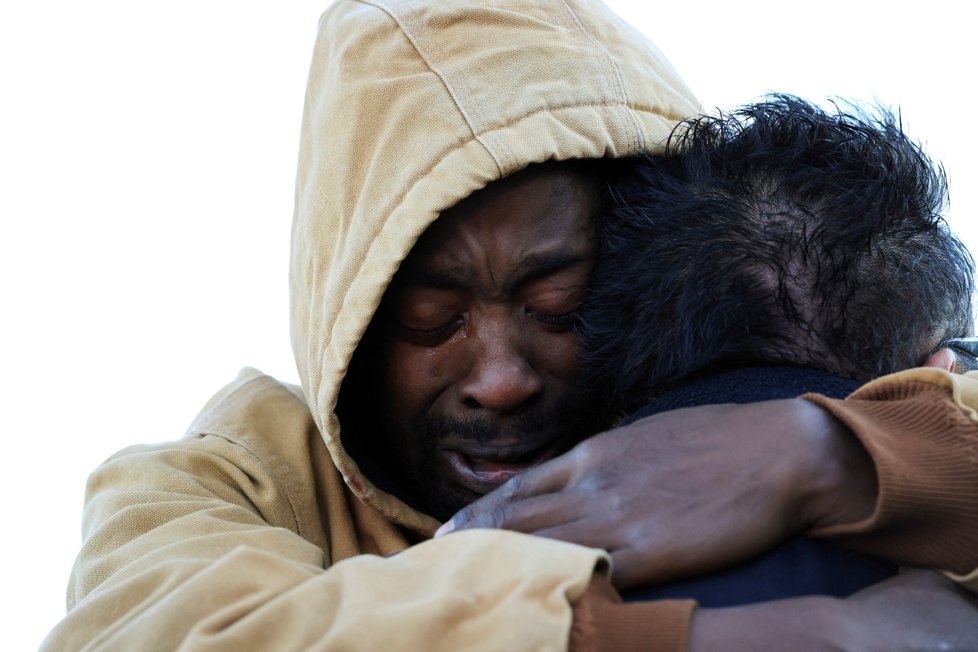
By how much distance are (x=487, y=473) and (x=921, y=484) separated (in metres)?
0.84

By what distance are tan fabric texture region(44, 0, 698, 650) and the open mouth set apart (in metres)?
0.19

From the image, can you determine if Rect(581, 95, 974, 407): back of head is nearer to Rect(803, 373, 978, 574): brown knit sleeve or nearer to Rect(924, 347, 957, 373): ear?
Rect(924, 347, 957, 373): ear

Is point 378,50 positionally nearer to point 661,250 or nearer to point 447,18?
point 447,18

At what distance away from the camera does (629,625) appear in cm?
101

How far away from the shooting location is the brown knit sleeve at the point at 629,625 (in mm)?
1004

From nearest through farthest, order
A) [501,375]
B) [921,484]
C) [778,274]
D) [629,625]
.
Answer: [629,625] → [921,484] → [778,274] → [501,375]

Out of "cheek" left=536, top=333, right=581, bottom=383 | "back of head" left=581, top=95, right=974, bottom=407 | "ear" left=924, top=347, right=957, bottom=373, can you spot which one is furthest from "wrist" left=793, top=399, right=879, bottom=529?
"cheek" left=536, top=333, right=581, bottom=383

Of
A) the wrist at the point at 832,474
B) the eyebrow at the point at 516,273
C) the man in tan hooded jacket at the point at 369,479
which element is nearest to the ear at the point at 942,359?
the man in tan hooded jacket at the point at 369,479

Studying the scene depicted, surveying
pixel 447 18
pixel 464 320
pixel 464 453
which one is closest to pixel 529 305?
pixel 464 320

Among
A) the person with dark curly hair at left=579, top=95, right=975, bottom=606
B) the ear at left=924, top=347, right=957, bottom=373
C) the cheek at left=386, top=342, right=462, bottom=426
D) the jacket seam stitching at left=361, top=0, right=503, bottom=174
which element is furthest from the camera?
the cheek at left=386, top=342, right=462, bottom=426

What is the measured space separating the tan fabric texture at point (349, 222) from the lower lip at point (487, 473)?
0.18m

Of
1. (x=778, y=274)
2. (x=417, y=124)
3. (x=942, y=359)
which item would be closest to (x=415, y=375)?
(x=417, y=124)

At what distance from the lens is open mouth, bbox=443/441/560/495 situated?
185 centimetres

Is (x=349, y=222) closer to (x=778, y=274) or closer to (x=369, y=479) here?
(x=369, y=479)
